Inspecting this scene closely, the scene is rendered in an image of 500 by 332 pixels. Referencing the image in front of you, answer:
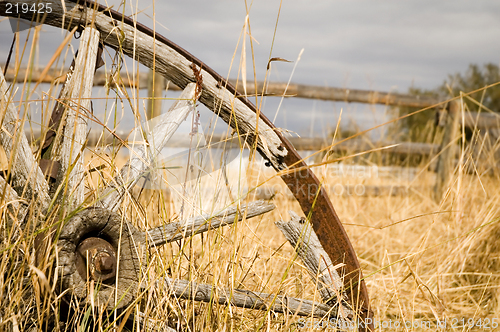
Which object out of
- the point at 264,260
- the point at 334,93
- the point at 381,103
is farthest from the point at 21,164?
the point at 381,103

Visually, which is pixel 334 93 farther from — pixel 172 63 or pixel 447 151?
pixel 172 63

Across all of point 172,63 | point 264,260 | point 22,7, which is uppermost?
point 22,7

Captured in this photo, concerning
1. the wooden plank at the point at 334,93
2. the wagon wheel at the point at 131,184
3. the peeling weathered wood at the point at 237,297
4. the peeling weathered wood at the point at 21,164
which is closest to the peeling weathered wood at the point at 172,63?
the wagon wheel at the point at 131,184

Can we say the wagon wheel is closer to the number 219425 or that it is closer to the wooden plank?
→ the number 219425

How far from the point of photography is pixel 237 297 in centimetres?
143

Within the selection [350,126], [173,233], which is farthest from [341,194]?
[173,233]

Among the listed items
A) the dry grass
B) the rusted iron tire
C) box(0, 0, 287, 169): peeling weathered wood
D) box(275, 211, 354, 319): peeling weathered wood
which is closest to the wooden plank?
the dry grass

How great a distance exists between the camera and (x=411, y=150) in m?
5.20

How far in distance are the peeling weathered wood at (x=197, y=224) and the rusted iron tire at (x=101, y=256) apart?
9 cm

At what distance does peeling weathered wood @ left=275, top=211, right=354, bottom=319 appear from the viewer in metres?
1.52

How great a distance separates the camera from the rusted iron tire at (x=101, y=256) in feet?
3.85

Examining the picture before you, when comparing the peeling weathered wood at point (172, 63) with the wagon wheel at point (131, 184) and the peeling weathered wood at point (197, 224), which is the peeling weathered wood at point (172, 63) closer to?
the wagon wheel at point (131, 184)

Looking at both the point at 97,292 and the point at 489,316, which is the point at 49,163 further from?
the point at 489,316

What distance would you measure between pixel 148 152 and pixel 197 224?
31 centimetres
